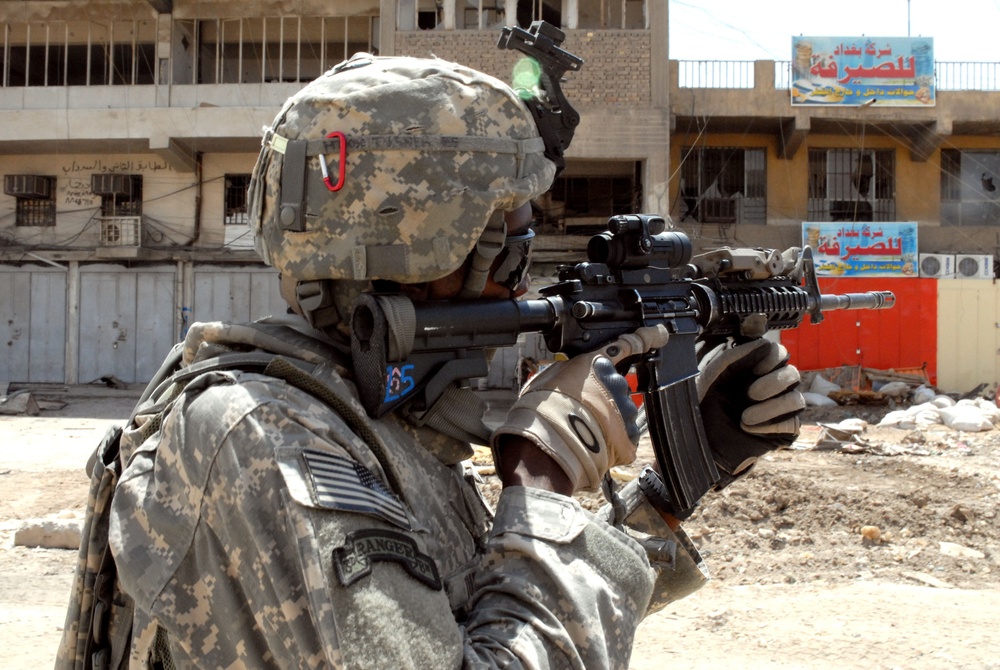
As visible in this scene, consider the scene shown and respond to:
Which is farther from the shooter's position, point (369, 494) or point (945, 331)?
point (945, 331)

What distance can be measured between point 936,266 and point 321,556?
61.8 feet

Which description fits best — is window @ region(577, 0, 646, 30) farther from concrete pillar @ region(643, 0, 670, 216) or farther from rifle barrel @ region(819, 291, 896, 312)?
rifle barrel @ region(819, 291, 896, 312)

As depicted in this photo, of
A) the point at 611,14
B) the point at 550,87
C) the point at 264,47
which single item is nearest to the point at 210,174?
the point at 264,47

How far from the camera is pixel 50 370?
18.8 metres

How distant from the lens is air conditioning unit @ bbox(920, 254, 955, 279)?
57.4ft

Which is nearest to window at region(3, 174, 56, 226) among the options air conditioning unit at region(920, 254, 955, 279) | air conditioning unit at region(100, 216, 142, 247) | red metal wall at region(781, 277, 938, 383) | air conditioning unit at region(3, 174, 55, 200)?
air conditioning unit at region(3, 174, 55, 200)

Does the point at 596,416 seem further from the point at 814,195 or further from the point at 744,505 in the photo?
the point at 814,195

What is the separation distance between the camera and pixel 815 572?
17.8 ft

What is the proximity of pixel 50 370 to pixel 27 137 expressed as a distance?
5011 mm

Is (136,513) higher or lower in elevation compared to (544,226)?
lower

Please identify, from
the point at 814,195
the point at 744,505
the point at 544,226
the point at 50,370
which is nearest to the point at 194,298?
the point at 50,370

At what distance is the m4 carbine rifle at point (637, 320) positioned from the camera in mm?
1582

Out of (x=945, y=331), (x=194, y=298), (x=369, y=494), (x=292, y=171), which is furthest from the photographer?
(x=194, y=298)

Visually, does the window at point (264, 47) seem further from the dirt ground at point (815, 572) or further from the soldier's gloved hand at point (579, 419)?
the soldier's gloved hand at point (579, 419)
